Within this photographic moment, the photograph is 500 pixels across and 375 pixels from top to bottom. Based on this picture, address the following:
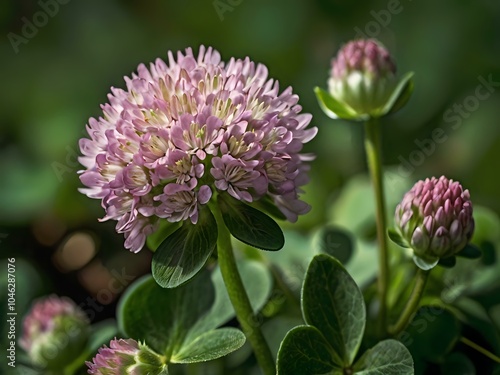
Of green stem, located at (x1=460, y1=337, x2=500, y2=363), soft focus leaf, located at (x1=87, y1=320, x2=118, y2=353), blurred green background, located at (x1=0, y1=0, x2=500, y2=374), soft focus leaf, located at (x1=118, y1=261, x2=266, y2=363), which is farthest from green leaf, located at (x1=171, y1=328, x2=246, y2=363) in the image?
blurred green background, located at (x1=0, y1=0, x2=500, y2=374)

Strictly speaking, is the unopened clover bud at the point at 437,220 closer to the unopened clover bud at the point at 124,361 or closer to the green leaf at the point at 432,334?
the green leaf at the point at 432,334

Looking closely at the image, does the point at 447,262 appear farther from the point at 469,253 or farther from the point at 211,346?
the point at 211,346

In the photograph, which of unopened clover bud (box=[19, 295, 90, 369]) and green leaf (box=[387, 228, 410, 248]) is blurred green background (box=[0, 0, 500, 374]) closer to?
unopened clover bud (box=[19, 295, 90, 369])

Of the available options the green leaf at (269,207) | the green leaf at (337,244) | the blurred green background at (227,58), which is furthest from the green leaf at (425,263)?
the blurred green background at (227,58)

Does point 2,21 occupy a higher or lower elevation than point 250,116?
lower

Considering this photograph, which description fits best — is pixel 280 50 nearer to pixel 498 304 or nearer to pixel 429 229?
pixel 498 304

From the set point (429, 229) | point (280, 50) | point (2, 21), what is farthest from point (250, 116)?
point (2, 21)
